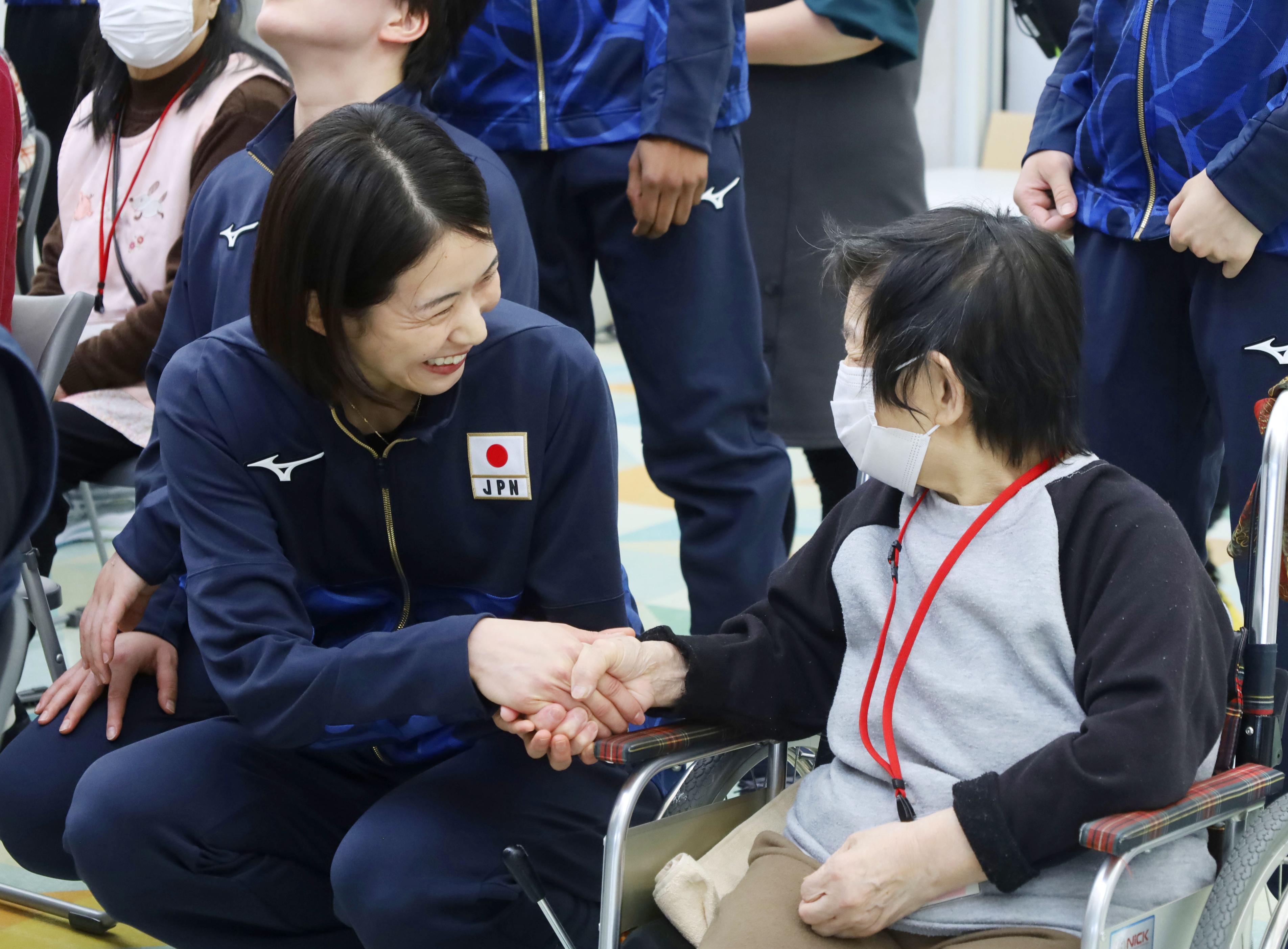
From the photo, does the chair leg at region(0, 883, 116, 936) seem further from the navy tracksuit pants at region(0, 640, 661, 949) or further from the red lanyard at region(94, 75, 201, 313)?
the red lanyard at region(94, 75, 201, 313)

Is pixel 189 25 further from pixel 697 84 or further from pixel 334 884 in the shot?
pixel 334 884

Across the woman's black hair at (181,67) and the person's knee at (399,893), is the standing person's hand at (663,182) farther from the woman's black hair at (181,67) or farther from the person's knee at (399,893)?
the person's knee at (399,893)

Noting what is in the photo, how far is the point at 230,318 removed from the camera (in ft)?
6.41

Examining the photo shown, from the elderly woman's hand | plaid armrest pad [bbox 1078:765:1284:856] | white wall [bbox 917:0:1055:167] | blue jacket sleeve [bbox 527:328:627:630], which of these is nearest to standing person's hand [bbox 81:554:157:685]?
blue jacket sleeve [bbox 527:328:627:630]

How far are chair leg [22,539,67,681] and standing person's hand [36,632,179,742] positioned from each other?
31 cm

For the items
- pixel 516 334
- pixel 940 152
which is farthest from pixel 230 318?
pixel 940 152

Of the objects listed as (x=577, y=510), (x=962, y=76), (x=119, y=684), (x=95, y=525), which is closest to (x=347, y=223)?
(x=577, y=510)

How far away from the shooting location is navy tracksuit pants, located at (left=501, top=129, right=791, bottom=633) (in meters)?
2.27

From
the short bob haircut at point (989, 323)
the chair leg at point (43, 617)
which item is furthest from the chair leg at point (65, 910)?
the short bob haircut at point (989, 323)

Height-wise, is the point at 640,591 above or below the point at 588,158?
below

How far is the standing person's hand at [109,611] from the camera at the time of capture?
1787 millimetres

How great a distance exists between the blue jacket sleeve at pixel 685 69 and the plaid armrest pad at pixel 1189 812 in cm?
128

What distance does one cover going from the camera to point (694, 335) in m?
2.28

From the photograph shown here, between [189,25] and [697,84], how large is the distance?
3.81 ft
